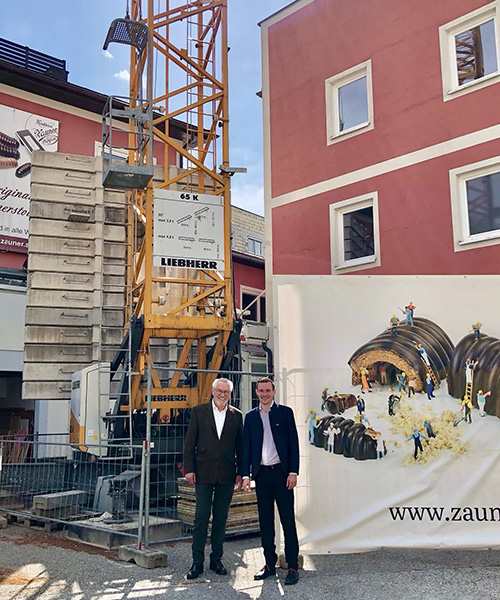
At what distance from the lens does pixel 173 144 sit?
1348 cm

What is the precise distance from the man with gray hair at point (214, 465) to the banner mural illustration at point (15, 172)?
55.5 ft

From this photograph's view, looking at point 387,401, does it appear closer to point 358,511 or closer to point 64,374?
point 358,511

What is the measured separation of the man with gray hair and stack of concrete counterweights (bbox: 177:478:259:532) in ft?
5.90

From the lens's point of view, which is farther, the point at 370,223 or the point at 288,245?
the point at 288,245

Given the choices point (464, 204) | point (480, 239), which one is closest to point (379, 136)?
point (464, 204)

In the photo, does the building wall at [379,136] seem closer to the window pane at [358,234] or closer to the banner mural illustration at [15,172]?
the window pane at [358,234]

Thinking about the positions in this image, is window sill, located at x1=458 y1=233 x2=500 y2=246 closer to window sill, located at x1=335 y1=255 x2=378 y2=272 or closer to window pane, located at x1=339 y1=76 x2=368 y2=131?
window sill, located at x1=335 y1=255 x2=378 y2=272

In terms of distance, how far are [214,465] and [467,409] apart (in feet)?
9.05

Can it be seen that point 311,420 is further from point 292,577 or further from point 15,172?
point 15,172

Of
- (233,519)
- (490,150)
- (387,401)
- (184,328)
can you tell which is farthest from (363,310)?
(490,150)

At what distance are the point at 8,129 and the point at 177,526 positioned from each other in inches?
721

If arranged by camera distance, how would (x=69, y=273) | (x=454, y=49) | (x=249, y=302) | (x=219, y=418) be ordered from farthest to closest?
(x=249, y=302) → (x=69, y=273) → (x=454, y=49) → (x=219, y=418)

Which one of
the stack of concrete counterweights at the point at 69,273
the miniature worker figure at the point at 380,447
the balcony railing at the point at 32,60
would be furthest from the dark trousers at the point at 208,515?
the balcony railing at the point at 32,60

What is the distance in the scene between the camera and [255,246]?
1375 inches
